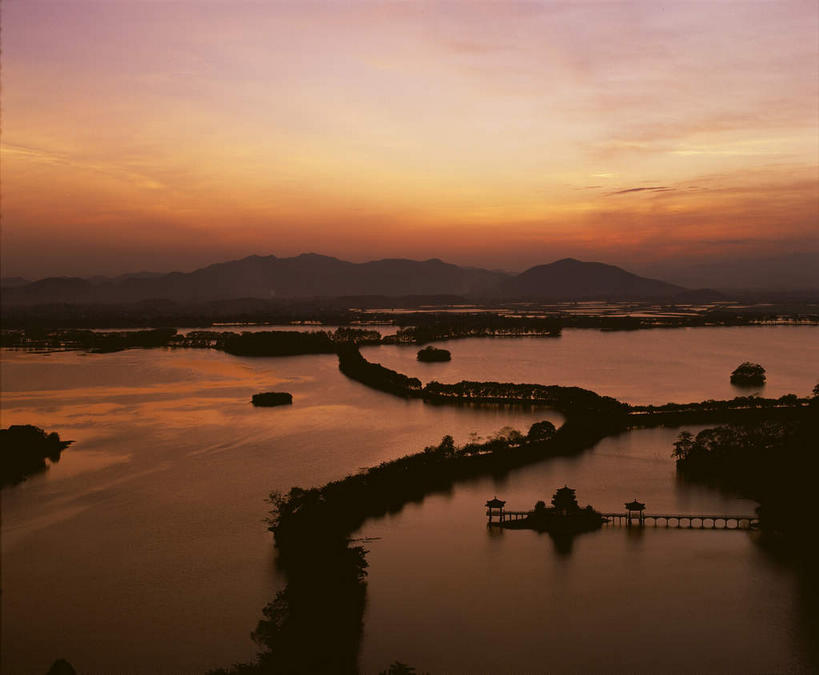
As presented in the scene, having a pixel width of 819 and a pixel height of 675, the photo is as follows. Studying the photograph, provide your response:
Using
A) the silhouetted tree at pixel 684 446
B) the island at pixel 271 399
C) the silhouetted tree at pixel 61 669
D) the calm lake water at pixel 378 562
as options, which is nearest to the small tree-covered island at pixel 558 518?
the calm lake water at pixel 378 562

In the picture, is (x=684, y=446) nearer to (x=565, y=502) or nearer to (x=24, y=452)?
(x=565, y=502)

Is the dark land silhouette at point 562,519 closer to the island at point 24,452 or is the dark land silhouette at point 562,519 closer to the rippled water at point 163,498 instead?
the rippled water at point 163,498

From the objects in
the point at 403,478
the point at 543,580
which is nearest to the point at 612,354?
the point at 403,478

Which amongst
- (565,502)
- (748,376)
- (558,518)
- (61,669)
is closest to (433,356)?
(748,376)

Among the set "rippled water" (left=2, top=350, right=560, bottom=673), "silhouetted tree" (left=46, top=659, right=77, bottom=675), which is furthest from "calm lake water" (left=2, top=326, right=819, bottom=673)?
"silhouetted tree" (left=46, top=659, right=77, bottom=675)

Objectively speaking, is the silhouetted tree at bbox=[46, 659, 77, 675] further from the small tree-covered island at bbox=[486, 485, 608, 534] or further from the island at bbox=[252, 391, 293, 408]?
the island at bbox=[252, 391, 293, 408]

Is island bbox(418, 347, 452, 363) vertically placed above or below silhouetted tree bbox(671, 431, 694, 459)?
above
